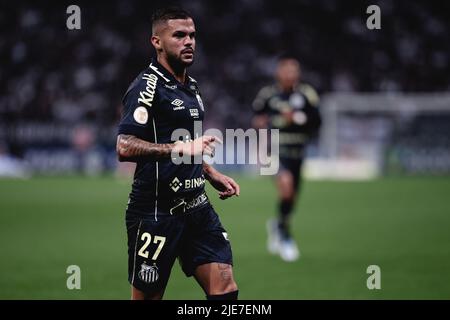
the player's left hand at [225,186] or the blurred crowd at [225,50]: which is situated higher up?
the blurred crowd at [225,50]

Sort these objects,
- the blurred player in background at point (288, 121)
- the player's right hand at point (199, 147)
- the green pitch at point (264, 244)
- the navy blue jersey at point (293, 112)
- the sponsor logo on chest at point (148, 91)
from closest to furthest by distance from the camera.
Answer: the player's right hand at point (199, 147) → the sponsor logo on chest at point (148, 91) → the green pitch at point (264, 244) → the blurred player in background at point (288, 121) → the navy blue jersey at point (293, 112)

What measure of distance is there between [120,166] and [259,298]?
19229 millimetres

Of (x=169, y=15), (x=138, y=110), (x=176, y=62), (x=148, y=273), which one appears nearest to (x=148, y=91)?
(x=138, y=110)

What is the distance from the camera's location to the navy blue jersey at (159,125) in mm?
4699

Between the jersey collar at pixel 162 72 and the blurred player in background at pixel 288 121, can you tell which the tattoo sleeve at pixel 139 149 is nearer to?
the jersey collar at pixel 162 72

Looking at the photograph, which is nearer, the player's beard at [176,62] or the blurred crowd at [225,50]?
the player's beard at [176,62]

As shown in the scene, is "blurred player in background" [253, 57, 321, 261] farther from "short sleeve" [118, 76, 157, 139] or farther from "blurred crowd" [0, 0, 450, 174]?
"blurred crowd" [0, 0, 450, 174]

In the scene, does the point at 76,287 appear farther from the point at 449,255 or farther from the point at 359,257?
the point at 449,255

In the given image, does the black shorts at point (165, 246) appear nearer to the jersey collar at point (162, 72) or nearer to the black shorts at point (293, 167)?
the jersey collar at point (162, 72)

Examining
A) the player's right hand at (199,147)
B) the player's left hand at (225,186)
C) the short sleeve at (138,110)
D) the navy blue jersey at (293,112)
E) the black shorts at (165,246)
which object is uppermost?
the navy blue jersey at (293,112)

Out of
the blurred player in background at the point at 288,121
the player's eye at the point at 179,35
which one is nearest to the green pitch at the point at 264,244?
the blurred player in background at the point at 288,121

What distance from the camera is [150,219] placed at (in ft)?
16.1

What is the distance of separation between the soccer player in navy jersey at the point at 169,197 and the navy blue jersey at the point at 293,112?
Result: 6103 millimetres

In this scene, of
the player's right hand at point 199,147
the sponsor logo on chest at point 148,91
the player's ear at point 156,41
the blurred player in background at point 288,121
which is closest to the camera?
the player's right hand at point 199,147
